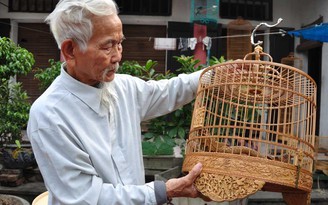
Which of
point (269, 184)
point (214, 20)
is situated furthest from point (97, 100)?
point (214, 20)

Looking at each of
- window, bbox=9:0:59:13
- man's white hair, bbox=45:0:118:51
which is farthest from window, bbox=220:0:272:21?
man's white hair, bbox=45:0:118:51

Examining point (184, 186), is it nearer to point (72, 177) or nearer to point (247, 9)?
point (72, 177)

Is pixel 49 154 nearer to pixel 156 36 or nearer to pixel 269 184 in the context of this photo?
pixel 269 184

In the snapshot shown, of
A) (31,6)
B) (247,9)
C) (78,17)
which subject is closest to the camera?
(78,17)

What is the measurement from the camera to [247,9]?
29.4ft

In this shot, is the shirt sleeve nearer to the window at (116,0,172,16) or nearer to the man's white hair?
the man's white hair

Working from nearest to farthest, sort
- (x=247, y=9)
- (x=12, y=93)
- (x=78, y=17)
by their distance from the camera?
Answer: (x=78, y=17) < (x=12, y=93) < (x=247, y=9)

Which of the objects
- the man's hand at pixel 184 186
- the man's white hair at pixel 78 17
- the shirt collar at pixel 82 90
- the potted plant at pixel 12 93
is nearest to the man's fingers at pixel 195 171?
the man's hand at pixel 184 186

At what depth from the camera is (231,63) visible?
200 cm

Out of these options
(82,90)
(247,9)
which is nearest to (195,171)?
(82,90)

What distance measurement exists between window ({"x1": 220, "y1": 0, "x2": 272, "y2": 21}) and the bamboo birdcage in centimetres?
700

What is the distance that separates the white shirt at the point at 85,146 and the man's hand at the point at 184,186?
0.09m

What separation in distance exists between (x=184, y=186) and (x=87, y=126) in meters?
0.51

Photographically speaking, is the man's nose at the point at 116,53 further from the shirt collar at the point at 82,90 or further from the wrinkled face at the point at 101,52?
the shirt collar at the point at 82,90
